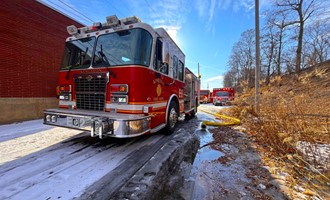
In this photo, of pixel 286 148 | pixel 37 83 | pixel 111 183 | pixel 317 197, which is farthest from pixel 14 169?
pixel 37 83

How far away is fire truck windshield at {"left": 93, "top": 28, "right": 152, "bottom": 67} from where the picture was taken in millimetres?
3877

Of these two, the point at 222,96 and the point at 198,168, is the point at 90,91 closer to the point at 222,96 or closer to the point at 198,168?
the point at 198,168

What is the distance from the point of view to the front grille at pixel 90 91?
13.2ft

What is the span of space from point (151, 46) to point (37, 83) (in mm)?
7368

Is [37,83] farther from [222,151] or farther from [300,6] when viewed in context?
[300,6]

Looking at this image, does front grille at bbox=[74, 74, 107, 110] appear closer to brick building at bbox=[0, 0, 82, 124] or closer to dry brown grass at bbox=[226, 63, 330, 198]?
dry brown grass at bbox=[226, 63, 330, 198]

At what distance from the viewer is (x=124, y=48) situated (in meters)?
4.00

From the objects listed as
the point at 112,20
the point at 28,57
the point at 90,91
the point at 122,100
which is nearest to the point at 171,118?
the point at 122,100

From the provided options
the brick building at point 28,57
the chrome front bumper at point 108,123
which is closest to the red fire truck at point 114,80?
the chrome front bumper at point 108,123

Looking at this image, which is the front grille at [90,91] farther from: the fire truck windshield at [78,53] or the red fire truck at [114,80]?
A: the fire truck windshield at [78,53]

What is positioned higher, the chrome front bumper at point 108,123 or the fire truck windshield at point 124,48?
the fire truck windshield at point 124,48

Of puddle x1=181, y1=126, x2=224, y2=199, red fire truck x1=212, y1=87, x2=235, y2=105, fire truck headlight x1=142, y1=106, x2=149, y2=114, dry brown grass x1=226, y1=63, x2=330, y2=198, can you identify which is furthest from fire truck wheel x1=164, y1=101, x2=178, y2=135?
red fire truck x1=212, y1=87, x2=235, y2=105

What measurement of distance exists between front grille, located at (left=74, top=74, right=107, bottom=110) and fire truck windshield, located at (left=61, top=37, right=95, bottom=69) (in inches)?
15.1

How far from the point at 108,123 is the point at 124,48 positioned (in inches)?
66.9
